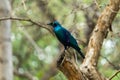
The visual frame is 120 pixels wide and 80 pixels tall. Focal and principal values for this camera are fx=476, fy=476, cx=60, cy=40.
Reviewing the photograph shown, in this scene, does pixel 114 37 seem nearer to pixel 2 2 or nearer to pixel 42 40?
pixel 2 2

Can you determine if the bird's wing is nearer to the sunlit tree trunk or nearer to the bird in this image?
the bird

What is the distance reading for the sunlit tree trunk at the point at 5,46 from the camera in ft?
14.4

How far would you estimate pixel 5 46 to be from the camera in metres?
4.42

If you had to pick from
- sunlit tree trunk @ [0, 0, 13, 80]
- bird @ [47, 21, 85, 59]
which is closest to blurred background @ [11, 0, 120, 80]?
sunlit tree trunk @ [0, 0, 13, 80]

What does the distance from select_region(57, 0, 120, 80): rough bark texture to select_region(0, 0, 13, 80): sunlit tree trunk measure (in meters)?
1.22

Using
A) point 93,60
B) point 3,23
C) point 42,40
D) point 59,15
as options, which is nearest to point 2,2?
point 3,23

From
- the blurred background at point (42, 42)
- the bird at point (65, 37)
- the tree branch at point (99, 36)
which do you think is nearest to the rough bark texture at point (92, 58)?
the tree branch at point (99, 36)

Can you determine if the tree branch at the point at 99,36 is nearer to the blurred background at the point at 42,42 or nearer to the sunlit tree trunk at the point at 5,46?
the sunlit tree trunk at the point at 5,46

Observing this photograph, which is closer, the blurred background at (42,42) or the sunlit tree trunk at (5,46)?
the sunlit tree trunk at (5,46)

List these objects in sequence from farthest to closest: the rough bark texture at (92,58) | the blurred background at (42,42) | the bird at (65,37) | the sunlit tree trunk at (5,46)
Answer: the blurred background at (42,42)
the sunlit tree trunk at (5,46)
the bird at (65,37)
the rough bark texture at (92,58)

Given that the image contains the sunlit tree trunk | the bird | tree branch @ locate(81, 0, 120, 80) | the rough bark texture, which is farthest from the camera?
the sunlit tree trunk

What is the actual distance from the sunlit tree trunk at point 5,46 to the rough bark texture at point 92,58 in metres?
1.22

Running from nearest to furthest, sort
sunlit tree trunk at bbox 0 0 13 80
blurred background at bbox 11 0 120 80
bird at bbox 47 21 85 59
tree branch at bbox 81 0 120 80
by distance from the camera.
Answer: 1. tree branch at bbox 81 0 120 80
2. bird at bbox 47 21 85 59
3. sunlit tree trunk at bbox 0 0 13 80
4. blurred background at bbox 11 0 120 80

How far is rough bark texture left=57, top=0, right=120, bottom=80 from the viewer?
3105mm
